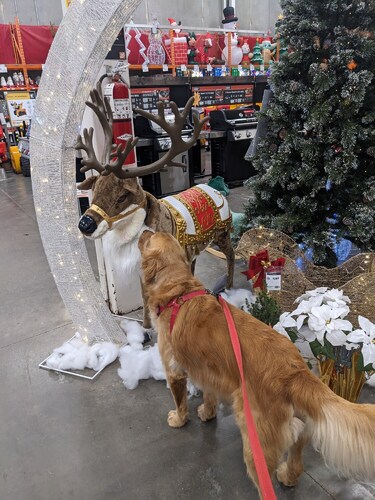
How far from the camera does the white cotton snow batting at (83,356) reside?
8.82 feet

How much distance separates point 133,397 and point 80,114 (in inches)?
73.6

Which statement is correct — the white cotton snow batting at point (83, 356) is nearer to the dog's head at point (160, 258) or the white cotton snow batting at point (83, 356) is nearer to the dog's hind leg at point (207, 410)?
the dog's hind leg at point (207, 410)

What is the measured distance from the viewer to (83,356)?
2.72 meters

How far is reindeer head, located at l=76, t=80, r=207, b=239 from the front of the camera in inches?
92.0

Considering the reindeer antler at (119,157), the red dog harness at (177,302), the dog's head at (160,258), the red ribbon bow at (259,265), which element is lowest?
the red ribbon bow at (259,265)

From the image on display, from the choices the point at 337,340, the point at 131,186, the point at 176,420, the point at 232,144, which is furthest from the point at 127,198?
the point at 232,144

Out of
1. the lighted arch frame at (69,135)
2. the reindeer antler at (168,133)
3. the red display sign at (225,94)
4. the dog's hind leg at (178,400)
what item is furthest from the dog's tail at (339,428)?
the red display sign at (225,94)

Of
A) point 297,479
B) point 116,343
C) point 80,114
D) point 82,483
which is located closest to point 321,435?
point 297,479

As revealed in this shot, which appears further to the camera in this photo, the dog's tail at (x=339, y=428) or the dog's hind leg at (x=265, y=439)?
the dog's hind leg at (x=265, y=439)

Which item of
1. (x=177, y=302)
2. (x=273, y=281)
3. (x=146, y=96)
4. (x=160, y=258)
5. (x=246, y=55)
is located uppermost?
(x=246, y=55)

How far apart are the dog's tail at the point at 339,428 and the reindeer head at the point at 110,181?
157 cm

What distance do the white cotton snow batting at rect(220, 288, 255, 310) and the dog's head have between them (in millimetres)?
1549

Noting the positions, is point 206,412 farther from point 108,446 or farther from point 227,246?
point 227,246

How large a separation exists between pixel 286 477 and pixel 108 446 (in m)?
0.97
